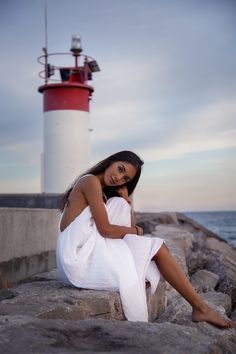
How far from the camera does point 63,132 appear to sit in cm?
1093

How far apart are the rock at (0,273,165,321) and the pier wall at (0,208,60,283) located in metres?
1.25

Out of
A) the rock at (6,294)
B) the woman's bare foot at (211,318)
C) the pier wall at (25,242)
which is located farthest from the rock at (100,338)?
the pier wall at (25,242)

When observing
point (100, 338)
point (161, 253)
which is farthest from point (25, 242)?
point (100, 338)

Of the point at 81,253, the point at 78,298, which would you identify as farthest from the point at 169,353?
the point at 81,253

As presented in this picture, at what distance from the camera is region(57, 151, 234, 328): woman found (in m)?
2.84

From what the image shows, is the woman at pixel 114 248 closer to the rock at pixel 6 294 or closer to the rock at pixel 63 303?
A: the rock at pixel 63 303

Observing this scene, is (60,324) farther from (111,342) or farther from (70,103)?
(70,103)

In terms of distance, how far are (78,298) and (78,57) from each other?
9.49m

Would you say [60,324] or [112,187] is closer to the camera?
[60,324]

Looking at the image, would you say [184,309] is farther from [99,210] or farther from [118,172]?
[118,172]

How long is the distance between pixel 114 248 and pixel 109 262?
0.33ft

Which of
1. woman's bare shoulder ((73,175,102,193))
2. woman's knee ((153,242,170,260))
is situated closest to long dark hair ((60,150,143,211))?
woman's bare shoulder ((73,175,102,193))

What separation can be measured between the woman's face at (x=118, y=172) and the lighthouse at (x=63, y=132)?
7.61 m

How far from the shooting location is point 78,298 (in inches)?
107
